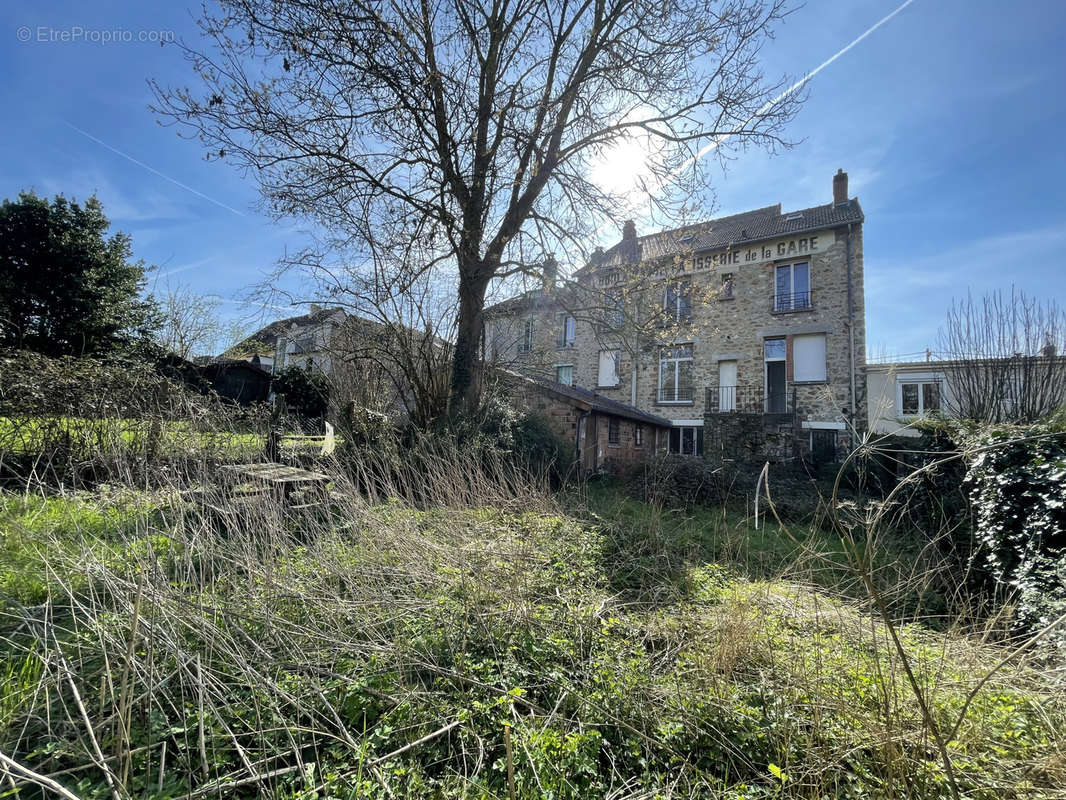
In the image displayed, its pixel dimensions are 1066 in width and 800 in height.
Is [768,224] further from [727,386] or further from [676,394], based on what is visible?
[676,394]

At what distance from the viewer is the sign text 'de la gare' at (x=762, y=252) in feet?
54.7

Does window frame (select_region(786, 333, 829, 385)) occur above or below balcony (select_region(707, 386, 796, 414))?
above

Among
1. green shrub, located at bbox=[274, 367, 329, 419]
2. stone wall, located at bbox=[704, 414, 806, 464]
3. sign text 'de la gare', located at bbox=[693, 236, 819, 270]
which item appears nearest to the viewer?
stone wall, located at bbox=[704, 414, 806, 464]

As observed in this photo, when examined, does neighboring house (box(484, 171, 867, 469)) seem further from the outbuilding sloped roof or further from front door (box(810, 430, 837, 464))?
the outbuilding sloped roof

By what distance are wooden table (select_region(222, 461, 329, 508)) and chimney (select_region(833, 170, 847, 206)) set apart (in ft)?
68.1

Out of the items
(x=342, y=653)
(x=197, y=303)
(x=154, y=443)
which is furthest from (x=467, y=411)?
(x=197, y=303)

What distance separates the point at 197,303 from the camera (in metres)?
17.7

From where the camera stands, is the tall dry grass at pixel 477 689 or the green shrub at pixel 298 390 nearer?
the tall dry grass at pixel 477 689

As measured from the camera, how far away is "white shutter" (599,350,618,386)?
20.1m

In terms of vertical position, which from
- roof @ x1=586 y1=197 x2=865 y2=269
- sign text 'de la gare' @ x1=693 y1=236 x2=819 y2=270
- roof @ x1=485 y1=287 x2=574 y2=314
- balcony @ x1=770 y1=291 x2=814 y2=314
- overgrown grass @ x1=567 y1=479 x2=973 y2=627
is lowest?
overgrown grass @ x1=567 y1=479 x2=973 y2=627

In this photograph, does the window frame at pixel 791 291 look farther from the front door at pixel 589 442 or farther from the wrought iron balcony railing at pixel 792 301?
the front door at pixel 589 442

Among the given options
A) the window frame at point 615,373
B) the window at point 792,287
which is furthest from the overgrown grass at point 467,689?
the window frame at point 615,373

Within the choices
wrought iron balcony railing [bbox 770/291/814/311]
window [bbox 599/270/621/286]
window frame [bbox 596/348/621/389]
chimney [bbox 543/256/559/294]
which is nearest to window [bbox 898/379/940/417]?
wrought iron balcony railing [bbox 770/291/814/311]

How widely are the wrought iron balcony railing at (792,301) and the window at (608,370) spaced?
6.43m
